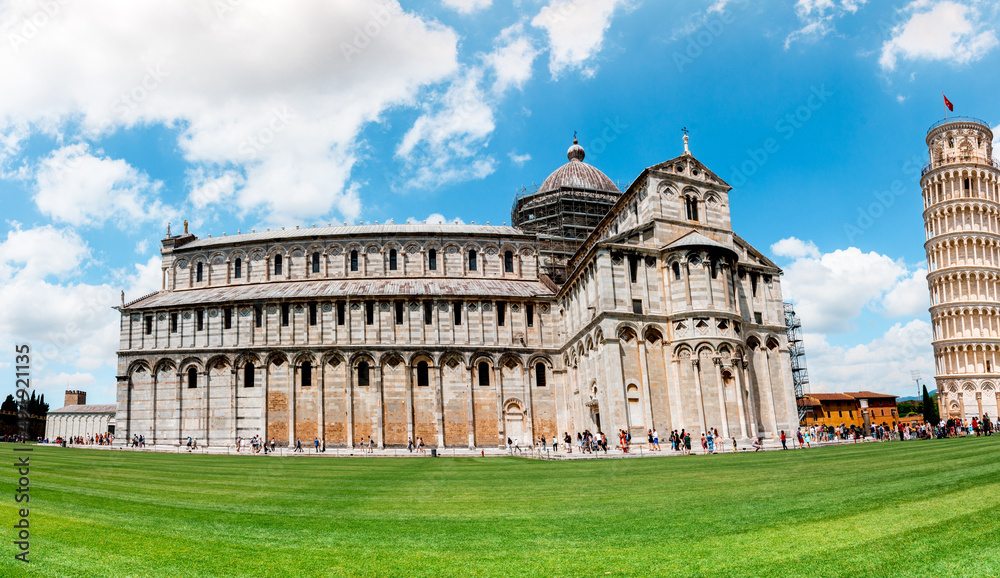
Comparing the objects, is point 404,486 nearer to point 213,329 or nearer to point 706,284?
point 706,284

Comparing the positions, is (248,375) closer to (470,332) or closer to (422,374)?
(422,374)

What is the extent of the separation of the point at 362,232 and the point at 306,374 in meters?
13.6

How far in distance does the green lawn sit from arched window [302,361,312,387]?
28777 millimetres

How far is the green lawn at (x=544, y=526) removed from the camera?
295 inches

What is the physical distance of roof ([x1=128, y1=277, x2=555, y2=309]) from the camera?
4709cm

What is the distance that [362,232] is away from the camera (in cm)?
5334

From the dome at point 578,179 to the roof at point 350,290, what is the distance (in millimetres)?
13116

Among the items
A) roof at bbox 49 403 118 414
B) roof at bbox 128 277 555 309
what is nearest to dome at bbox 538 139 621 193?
roof at bbox 128 277 555 309

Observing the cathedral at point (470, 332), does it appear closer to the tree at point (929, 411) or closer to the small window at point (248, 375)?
the small window at point (248, 375)

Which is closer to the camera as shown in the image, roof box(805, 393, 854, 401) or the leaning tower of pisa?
the leaning tower of pisa

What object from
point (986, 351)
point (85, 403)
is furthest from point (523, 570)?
point (85, 403)

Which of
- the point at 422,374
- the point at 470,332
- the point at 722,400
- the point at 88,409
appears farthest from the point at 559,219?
the point at 88,409

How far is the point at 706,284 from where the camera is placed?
37594 millimetres

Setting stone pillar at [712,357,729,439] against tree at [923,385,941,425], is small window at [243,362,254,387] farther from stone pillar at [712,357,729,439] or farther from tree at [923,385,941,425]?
tree at [923,385,941,425]
